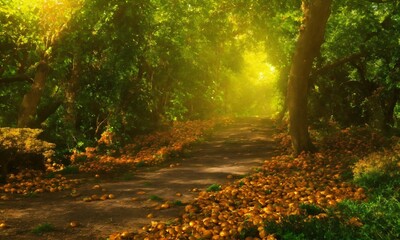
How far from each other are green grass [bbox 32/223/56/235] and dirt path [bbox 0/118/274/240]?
0.27ft

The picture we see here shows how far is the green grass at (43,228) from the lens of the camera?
669cm

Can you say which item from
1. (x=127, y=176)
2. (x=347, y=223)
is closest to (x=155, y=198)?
(x=127, y=176)

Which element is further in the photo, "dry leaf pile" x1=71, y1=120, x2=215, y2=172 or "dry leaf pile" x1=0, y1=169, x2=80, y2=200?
"dry leaf pile" x1=71, y1=120, x2=215, y2=172

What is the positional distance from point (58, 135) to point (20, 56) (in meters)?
4.42

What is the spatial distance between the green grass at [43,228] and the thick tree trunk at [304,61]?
34.2ft

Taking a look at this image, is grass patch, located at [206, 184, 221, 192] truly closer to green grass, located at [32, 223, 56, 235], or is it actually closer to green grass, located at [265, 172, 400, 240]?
green grass, located at [265, 172, 400, 240]

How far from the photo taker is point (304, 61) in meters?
14.1

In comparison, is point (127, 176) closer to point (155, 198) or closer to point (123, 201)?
point (123, 201)

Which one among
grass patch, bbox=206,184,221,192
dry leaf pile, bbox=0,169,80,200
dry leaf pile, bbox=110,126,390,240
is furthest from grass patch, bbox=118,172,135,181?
dry leaf pile, bbox=110,126,390,240

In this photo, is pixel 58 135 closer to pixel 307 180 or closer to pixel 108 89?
pixel 108 89

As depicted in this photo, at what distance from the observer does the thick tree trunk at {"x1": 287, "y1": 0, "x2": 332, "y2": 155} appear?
13.5 metres

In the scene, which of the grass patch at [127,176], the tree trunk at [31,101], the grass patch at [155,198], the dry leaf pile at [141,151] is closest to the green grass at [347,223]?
the grass patch at [155,198]

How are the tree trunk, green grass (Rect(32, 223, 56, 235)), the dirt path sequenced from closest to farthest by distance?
green grass (Rect(32, 223, 56, 235)) < the dirt path < the tree trunk

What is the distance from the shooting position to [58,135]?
18.3m
